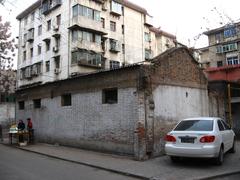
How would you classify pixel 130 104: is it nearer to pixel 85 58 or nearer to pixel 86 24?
pixel 85 58

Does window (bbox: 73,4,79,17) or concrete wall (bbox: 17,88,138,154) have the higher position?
window (bbox: 73,4,79,17)

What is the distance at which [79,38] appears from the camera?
122ft

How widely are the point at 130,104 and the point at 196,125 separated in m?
3.09

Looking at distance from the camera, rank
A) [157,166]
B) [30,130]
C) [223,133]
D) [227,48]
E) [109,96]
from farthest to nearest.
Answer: [227,48] < [30,130] < [109,96] < [223,133] < [157,166]

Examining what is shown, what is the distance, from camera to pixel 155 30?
52375 millimetres

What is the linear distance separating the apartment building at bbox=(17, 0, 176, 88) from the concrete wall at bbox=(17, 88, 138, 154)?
17152mm

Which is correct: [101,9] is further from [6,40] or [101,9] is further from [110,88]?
[110,88]

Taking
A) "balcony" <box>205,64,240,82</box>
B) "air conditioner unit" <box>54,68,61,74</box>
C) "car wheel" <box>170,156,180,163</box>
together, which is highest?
"air conditioner unit" <box>54,68,61,74</box>

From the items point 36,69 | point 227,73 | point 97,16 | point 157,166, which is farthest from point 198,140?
point 36,69

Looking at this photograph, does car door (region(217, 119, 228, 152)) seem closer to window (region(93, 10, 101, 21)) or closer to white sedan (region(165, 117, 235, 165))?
white sedan (region(165, 117, 235, 165))

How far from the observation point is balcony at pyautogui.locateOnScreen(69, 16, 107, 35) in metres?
36.6

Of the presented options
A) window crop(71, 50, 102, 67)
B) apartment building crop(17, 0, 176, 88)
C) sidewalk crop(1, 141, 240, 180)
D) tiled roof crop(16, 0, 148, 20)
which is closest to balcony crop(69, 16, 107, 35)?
apartment building crop(17, 0, 176, 88)

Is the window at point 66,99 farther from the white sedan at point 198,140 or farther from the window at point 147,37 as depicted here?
the window at point 147,37

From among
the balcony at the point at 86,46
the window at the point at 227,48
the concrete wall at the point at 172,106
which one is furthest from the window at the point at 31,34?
the concrete wall at the point at 172,106
